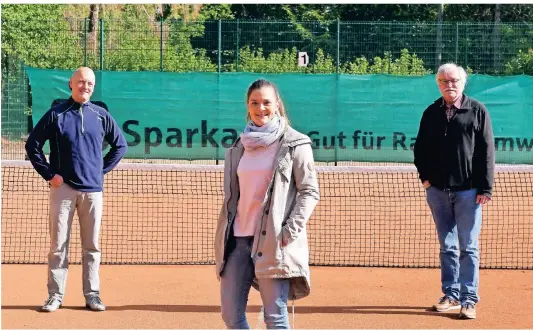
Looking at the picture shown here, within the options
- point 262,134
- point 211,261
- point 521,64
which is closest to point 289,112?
point 521,64

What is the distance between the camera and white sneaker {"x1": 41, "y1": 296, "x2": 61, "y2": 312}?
7.02 m

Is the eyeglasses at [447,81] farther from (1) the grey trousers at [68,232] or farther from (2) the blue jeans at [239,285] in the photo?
(1) the grey trousers at [68,232]

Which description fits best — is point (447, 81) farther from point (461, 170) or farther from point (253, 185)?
point (253, 185)

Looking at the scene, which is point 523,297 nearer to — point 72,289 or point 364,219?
point 72,289

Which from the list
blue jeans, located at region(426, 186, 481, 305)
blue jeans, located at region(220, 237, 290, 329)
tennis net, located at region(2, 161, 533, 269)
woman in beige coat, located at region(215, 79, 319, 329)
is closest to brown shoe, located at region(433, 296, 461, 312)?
blue jeans, located at region(426, 186, 481, 305)

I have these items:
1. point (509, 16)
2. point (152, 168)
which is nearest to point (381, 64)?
point (152, 168)

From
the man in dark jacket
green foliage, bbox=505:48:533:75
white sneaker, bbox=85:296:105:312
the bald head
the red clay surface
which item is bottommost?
the red clay surface

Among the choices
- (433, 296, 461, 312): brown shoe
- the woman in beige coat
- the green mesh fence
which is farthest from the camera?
the green mesh fence

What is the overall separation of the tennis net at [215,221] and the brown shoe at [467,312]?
2.31 m

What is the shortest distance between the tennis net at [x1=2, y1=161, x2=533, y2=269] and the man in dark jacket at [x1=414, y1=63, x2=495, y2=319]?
2.30 meters

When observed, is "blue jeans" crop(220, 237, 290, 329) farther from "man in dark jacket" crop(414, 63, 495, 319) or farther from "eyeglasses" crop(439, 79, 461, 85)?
"eyeglasses" crop(439, 79, 461, 85)

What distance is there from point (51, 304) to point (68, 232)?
0.54m

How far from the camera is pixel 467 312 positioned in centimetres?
690

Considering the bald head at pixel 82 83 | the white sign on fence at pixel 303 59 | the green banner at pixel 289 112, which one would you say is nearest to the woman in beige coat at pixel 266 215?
the bald head at pixel 82 83
